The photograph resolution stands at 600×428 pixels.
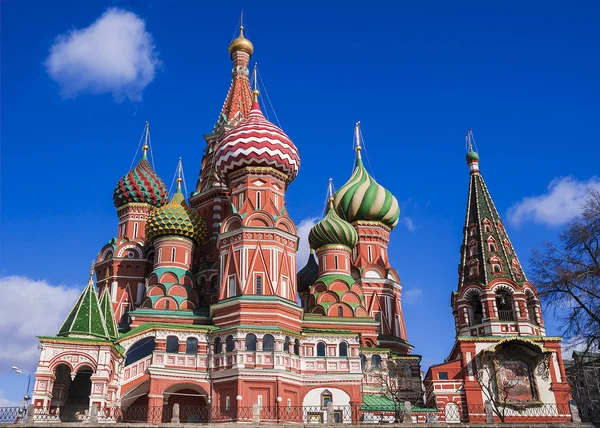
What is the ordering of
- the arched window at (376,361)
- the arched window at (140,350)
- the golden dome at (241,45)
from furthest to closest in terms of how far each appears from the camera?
the golden dome at (241,45) < the arched window at (376,361) < the arched window at (140,350)

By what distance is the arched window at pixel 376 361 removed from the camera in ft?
99.3

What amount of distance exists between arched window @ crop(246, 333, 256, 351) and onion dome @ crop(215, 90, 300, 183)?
29.8 ft

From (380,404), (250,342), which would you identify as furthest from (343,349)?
(250,342)

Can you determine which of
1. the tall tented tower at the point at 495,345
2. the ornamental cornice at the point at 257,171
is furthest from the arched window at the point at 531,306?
the ornamental cornice at the point at 257,171

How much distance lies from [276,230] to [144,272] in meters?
10.4

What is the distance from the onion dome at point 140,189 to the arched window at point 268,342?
14.9m

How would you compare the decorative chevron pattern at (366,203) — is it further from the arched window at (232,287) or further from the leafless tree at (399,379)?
the arched window at (232,287)

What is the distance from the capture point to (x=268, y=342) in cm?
2662

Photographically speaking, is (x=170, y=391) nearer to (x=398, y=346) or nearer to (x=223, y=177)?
(x=223, y=177)

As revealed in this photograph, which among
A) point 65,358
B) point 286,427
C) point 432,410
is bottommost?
point 286,427

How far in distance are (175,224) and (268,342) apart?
30.3ft

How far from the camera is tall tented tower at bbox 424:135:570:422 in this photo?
27.2 meters

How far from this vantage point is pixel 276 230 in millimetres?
29719

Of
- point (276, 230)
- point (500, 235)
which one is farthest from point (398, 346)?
point (276, 230)
